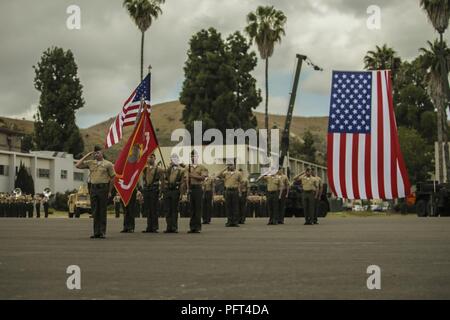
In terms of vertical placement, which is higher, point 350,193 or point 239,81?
point 239,81

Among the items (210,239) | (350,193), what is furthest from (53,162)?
(210,239)

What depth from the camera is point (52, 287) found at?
888 centimetres

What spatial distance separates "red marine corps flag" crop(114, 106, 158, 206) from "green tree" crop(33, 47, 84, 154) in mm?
64310

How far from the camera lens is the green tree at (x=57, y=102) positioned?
84.6m

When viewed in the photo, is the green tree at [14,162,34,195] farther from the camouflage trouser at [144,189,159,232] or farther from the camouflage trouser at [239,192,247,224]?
the camouflage trouser at [144,189,159,232]

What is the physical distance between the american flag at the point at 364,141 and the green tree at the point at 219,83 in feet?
165

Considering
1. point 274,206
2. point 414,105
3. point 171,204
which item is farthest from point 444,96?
point 171,204

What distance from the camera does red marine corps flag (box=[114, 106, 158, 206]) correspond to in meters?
20.7

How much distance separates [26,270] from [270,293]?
12.5 feet

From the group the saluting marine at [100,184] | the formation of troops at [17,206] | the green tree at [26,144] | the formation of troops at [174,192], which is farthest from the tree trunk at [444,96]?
the green tree at [26,144]

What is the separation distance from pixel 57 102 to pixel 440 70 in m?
38.8

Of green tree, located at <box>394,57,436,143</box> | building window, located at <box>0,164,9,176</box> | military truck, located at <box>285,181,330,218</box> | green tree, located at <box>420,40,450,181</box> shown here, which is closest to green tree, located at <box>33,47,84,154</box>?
building window, located at <box>0,164,9,176</box>

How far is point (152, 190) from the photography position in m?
21.8
